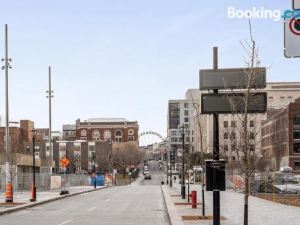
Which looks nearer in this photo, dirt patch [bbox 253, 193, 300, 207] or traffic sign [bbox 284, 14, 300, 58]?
traffic sign [bbox 284, 14, 300, 58]

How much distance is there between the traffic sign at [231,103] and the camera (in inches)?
500

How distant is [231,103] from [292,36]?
296 inches

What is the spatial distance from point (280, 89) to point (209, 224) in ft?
512

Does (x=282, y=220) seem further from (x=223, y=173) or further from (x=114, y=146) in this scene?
(x=114, y=146)

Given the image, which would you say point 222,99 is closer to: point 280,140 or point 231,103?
point 231,103

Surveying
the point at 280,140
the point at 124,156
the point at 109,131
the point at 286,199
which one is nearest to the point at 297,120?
the point at 280,140

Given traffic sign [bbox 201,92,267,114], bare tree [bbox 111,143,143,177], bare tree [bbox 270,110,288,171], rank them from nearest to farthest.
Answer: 1. traffic sign [bbox 201,92,267,114]
2. bare tree [bbox 270,110,288,171]
3. bare tree [bbox 111,143,143,177]

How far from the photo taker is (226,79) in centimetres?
1365

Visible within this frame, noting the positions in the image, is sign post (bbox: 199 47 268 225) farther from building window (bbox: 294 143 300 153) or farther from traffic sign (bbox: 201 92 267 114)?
building window (bbox: 294 143 300 153)

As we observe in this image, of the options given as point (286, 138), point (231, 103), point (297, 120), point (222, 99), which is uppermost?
point (297, 120)

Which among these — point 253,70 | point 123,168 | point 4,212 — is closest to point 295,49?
point 253,70

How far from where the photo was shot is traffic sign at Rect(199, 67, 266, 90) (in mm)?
13039

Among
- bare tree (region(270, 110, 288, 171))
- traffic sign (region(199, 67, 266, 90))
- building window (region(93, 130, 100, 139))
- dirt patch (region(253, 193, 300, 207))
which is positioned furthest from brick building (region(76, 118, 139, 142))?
traffic sign (region(199, 67, 266, 90))

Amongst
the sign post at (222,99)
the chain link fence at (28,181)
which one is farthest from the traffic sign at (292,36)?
the chain link fence at (28,181)
